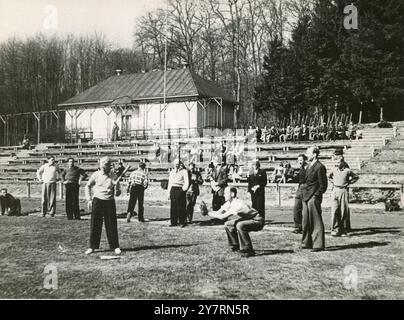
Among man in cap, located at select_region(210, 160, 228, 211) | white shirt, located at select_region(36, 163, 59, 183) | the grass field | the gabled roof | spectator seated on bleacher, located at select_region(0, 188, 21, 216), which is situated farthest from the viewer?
the gabled roof

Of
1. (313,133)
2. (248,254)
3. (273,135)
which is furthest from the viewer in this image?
(273,135)

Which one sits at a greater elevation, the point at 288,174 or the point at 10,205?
the point at 288,174

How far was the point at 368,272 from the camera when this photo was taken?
9188 millimetres

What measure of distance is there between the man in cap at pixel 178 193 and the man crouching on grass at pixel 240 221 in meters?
4.45

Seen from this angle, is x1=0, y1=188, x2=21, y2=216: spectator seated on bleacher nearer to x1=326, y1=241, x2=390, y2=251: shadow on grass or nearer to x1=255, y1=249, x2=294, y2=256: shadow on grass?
x1=255, y1=249, x2=294, y2=256: shadow on grass

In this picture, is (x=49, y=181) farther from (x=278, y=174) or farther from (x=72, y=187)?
(x=278, y=174)

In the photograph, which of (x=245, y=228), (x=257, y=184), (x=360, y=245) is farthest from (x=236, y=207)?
(x=257, y=184)

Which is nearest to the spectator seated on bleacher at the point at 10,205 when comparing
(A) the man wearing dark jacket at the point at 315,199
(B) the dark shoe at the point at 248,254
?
(B) the dark shoe at the point at 248,254

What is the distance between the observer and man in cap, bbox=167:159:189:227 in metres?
15.6

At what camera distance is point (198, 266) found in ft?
31.9

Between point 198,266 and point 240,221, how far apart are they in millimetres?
1596

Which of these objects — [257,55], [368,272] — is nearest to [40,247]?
[368,272]

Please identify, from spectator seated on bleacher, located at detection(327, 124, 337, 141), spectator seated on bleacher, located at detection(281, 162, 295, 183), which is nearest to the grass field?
spectator seated on bleacher, located at detection(281, 162, 295, 183)

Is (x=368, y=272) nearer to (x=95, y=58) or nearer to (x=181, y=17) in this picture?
(x=181, y=17)
